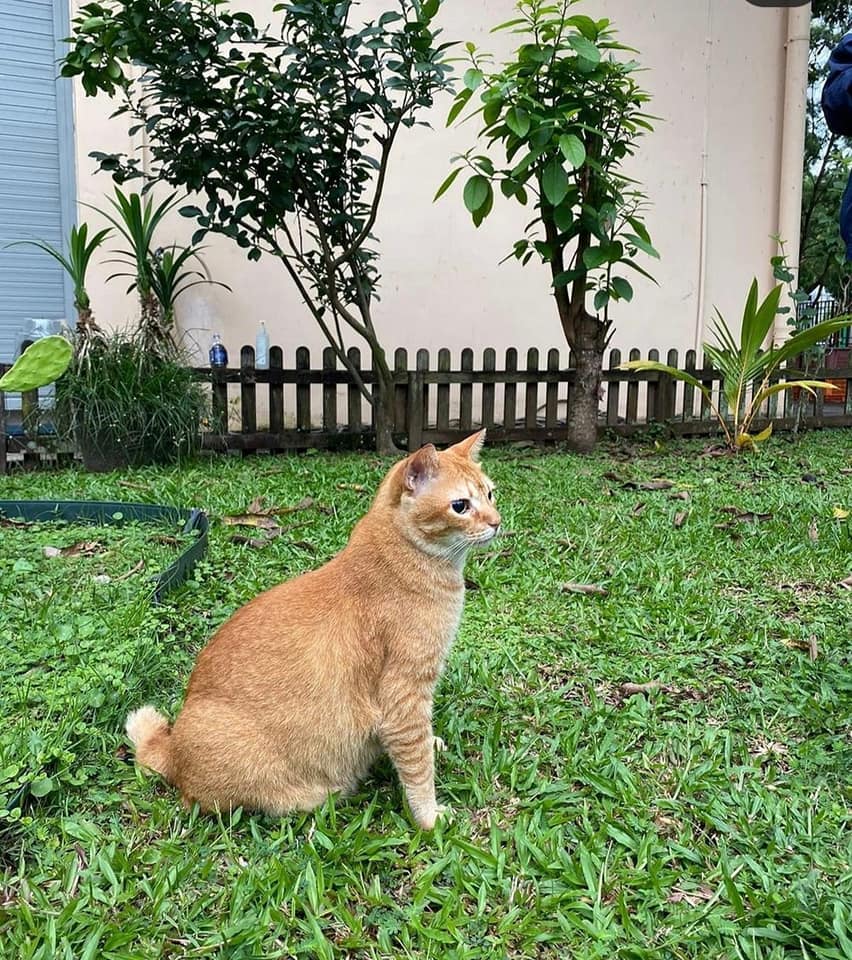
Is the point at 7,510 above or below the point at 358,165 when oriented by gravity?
below

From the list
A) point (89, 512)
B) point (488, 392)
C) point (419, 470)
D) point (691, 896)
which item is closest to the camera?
point (691, 896)

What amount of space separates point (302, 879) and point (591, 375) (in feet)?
18.3

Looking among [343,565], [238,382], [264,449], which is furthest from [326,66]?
[343,565]

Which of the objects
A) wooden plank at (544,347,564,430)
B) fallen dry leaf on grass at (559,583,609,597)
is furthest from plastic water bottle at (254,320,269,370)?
fallen dry leaf on grass at (559,583,609,597)

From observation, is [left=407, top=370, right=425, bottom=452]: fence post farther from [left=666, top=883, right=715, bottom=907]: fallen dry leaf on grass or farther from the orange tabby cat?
[left=666, top=883, right=715, bottom=907]: fallen dry leaf on grass

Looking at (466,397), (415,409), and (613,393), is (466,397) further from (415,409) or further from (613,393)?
(613,393)

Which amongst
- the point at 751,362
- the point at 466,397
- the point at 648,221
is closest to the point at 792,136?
the point at 648,221

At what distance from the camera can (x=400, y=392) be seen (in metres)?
6.68

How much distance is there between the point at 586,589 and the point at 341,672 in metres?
1.64

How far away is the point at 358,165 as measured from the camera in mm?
5930

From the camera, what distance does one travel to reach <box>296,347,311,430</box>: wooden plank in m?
6.50

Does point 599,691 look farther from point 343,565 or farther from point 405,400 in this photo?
point 405,400

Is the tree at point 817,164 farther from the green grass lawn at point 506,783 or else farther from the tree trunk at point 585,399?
the green grass lawn at point 506,783

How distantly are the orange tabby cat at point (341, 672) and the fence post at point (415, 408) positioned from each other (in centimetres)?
463
